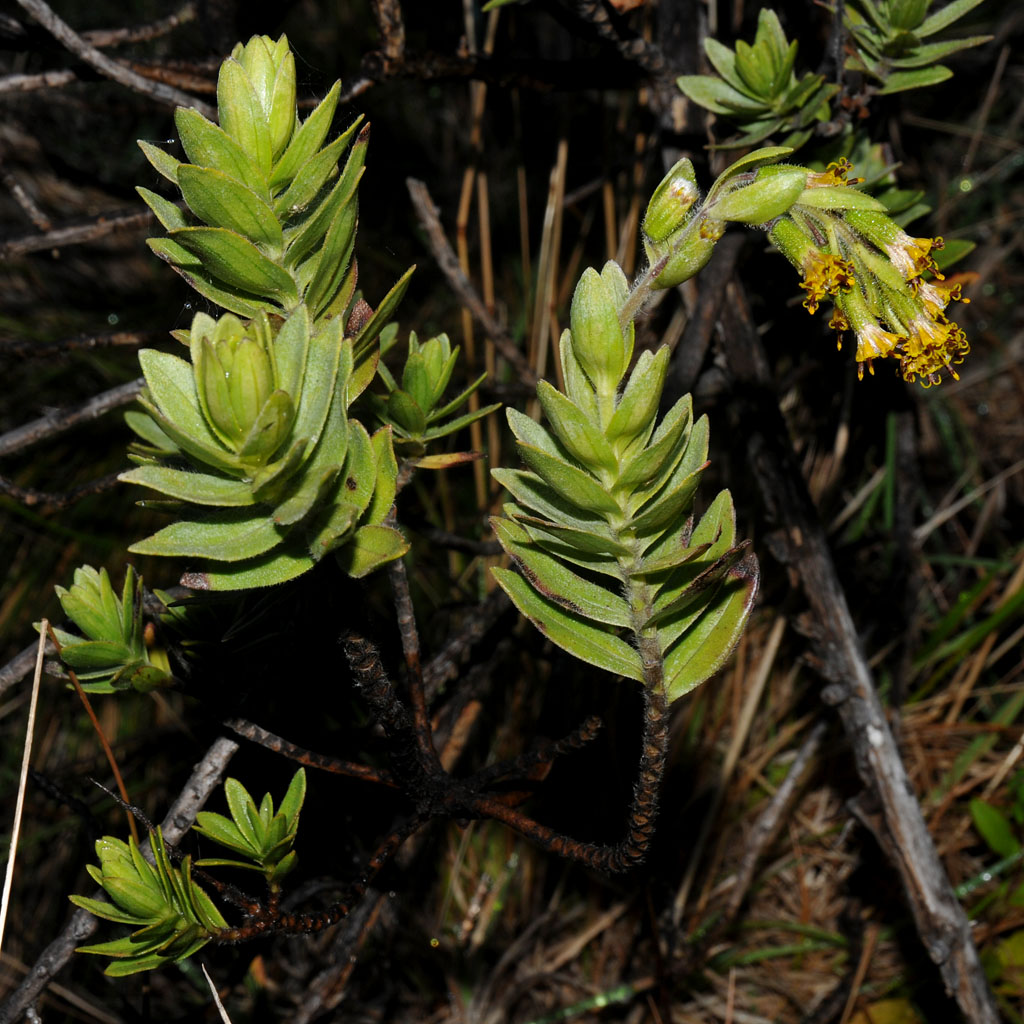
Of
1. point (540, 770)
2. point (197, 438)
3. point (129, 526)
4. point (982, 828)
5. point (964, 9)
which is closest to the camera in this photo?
point (197, 438)

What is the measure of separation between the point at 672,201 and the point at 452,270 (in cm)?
77

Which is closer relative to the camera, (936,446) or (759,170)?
(759,170)

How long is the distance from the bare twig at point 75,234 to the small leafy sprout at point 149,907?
78 centimetres

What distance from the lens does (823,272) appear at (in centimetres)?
68

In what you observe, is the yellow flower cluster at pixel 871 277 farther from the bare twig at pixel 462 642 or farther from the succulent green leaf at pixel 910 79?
the bare twig at pixel 462 642

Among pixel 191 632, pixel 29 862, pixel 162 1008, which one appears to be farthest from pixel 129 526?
pixel 191 632

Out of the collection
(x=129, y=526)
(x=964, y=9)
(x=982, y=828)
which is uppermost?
(x=964, y=9)

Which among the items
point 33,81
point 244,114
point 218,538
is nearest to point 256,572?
point 218,538

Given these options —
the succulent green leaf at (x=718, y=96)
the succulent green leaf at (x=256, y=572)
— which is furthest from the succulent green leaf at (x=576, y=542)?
the succulent green leaf at (x=718, y=96)

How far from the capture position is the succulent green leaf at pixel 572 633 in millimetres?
686

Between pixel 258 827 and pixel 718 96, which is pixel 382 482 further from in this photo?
pixel 718 96

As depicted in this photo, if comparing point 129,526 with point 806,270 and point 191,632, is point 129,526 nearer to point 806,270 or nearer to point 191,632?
point 191,632

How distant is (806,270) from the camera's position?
689 millimetres

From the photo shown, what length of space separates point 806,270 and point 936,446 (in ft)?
5.46
